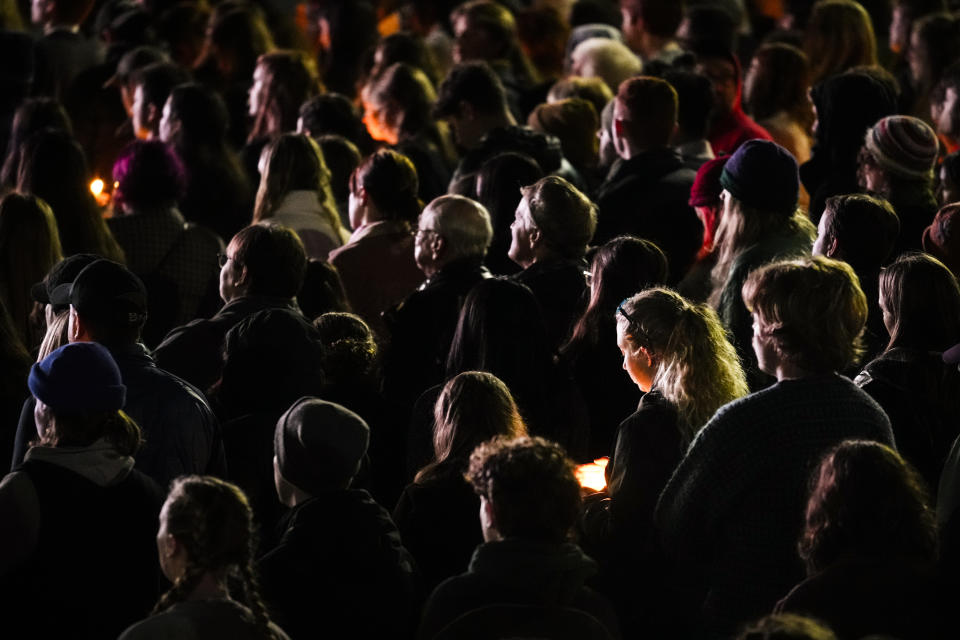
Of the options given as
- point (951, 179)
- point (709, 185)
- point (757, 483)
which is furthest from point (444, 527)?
point (951, 179)

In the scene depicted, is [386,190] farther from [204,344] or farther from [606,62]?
[606,62]

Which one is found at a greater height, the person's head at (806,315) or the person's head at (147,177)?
the person's head at (806,315)

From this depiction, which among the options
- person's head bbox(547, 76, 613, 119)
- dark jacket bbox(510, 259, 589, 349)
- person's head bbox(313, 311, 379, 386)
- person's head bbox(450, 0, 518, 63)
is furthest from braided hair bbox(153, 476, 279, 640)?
person's head bbox(450, 0, 518, 63)

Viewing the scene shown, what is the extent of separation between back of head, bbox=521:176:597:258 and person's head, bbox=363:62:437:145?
248 cm

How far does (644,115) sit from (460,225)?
1.50 meters

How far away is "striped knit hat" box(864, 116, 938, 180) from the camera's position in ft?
22.8

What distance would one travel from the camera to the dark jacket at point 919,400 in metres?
5.21

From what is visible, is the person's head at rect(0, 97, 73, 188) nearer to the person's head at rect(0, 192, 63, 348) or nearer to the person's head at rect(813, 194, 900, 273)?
the person's head at rect(0, 192, 63, 348)

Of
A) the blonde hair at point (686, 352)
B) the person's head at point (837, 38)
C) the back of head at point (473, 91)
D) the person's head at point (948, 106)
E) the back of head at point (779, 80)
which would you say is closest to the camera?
the blonde hair at point (686, 352)

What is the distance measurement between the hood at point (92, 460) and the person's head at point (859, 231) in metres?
2.90

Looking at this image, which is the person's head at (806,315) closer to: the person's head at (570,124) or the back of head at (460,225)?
the back of head at (460,225)

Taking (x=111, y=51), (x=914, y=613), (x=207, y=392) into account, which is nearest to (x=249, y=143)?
(x=111, y=51)

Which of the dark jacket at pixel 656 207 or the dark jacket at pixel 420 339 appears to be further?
the dark jacket at pixel 656 207

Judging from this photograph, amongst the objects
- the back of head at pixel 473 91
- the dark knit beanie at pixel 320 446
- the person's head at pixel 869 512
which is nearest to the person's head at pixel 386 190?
the back of head at pixel 473 91
